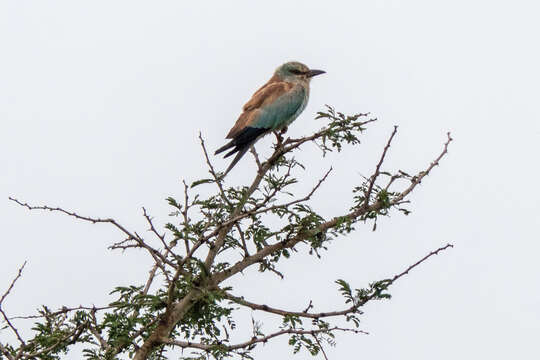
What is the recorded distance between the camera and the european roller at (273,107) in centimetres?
680

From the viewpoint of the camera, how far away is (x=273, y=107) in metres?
7.31

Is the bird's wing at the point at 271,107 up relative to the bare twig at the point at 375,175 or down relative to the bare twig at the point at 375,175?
up

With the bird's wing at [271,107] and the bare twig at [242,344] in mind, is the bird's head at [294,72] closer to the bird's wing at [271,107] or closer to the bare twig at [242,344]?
the bird's wing at [271,107]

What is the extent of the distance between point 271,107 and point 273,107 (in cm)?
2

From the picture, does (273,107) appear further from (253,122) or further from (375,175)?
(375,175)

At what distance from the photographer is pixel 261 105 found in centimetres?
738

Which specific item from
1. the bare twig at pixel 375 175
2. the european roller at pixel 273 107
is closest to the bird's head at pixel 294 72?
the european roller at pixel 273 107

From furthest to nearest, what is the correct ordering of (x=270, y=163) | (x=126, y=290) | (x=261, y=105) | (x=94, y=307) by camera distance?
1. (x=261, y=105)
2. (x=270, y=163)
3. (x=126, y=290)
4. (x=94, y=307)

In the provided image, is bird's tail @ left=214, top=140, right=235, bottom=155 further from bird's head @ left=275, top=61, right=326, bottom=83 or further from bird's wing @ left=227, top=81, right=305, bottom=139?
bird's head @ left=275, top=61, right=326, bottom=83

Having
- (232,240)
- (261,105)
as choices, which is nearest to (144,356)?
(232,240)

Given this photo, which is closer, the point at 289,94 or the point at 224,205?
the point at 224,205

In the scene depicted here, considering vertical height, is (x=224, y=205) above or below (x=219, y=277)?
above

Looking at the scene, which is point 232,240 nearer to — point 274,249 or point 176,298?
point 274,249

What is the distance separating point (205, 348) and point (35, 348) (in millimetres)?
1143
